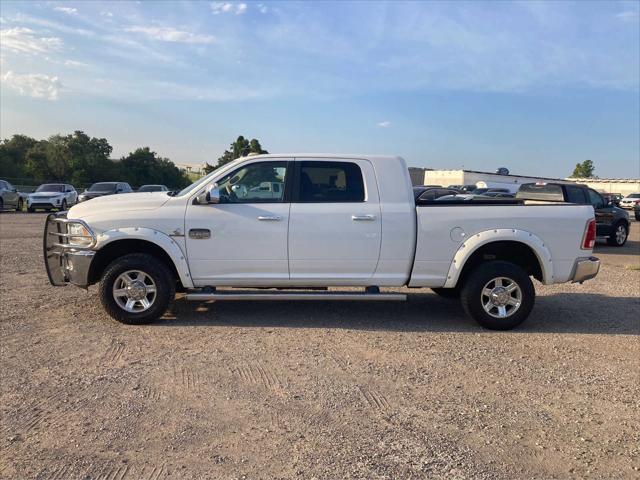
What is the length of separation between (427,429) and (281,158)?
3541 mm

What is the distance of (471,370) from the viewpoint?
470 centimetres

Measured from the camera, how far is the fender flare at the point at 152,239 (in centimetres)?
575

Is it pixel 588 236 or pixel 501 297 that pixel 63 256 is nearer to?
pixel 501 297

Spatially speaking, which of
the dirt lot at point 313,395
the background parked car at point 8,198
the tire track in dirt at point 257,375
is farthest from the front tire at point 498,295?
the background parked car at point 8,198

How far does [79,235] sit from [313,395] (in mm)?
3431

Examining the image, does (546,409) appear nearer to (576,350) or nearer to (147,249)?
(576,350)

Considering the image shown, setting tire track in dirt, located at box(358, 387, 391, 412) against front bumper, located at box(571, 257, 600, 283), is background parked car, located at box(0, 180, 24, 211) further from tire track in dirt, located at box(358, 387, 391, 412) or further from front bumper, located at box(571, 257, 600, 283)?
front bumper, located at box(571, 257, 600, 283)

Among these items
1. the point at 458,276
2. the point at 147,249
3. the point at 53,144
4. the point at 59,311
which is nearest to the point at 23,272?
the point at 59,311

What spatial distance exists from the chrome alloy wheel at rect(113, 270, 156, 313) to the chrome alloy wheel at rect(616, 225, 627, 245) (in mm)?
14177

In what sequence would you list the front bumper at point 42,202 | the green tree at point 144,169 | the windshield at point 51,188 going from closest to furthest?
the front bumper at point 42,202, the windshield at point 51,188, the green tree at point 144,169

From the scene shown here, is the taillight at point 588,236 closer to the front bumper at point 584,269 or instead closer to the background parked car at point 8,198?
the front bumper at point 584,269

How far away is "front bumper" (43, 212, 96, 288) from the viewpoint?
5789mm

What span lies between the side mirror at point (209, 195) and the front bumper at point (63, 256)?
1.34 meters

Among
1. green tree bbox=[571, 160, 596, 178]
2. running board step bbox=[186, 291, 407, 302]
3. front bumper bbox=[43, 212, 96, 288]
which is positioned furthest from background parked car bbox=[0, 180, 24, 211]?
green tree bbox=[571, 160, 596, 178]
